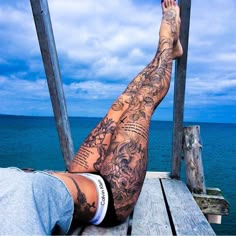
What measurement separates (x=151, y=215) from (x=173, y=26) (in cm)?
136

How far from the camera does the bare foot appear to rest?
86.0 inches

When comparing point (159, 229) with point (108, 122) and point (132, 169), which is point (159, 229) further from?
point (108, 122)

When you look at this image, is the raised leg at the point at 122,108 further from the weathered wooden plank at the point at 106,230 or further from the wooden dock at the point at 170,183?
the weathered wooden plank at the point at 106,230

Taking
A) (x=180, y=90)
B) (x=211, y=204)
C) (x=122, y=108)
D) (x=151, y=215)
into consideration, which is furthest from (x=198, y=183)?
(x=122, y=108)

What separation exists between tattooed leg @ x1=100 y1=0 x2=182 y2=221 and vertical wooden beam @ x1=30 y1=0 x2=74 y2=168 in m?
0.87

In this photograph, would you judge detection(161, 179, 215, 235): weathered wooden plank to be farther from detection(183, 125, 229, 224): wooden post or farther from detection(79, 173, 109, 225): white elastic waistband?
detection(79, 173, 109, 225): white elastic waistband

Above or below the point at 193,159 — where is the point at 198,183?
below

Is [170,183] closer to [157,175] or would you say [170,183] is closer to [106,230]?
Answer: [157,175]

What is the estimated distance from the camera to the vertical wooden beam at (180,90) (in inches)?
86.5

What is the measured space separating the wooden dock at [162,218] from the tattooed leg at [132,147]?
0.10m

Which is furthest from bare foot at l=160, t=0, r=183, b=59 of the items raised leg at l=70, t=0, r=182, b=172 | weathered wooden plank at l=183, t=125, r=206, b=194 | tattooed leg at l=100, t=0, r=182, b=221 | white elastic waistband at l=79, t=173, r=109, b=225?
white elastic waistband at l=79, t=173, r=109, b=225

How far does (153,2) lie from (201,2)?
1.29 ft

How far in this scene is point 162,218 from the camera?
1.65 metres

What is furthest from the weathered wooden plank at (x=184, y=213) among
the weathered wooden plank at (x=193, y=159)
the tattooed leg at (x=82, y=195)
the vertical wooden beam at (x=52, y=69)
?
the vertical wooden beam at (x=52, y=69)
